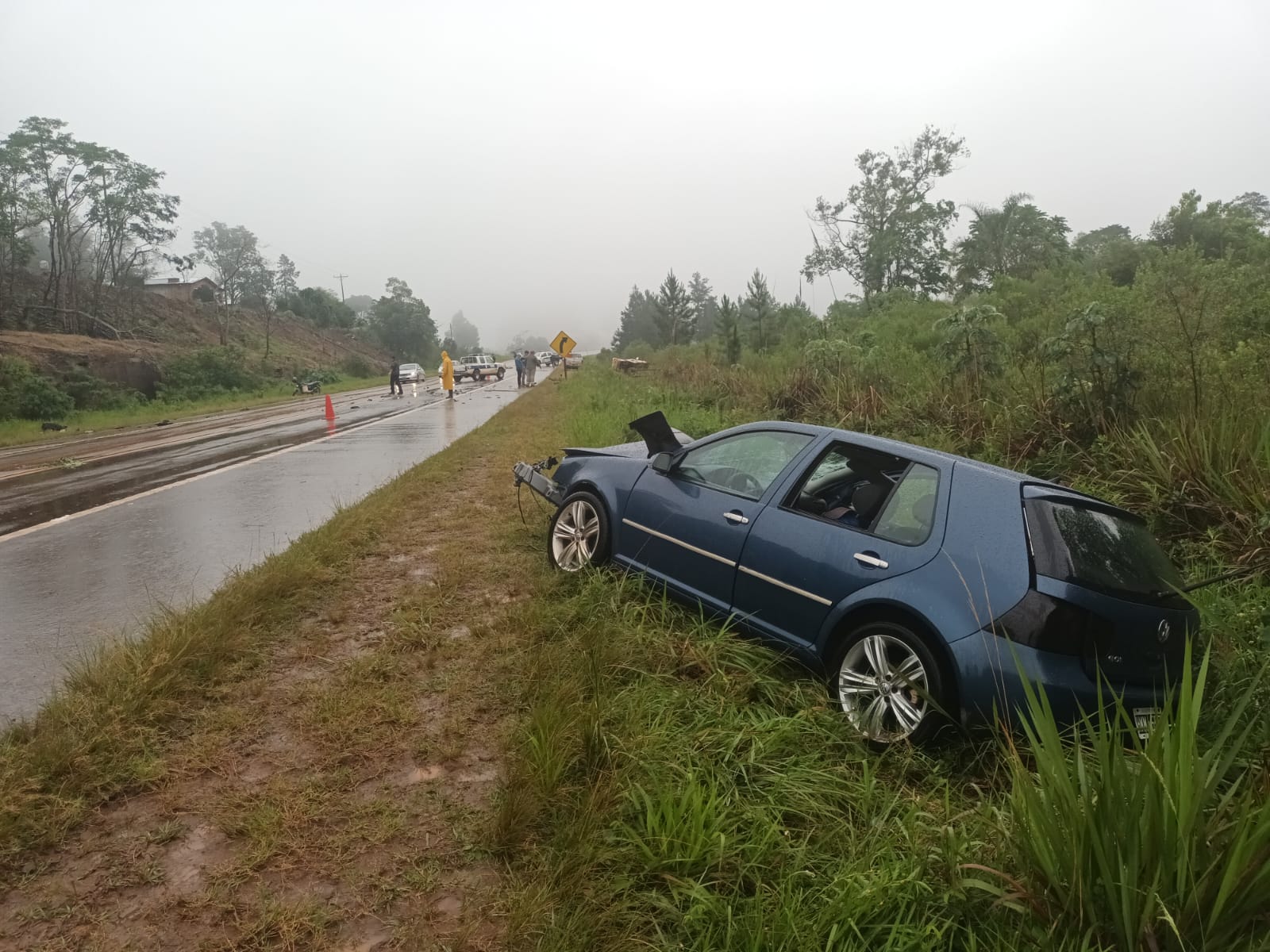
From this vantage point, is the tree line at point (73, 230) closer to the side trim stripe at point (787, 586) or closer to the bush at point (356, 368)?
the bush at point (356, 368)

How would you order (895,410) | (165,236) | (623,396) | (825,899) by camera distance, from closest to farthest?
(825,899) → (895,410) → (623,396) → (165,236)

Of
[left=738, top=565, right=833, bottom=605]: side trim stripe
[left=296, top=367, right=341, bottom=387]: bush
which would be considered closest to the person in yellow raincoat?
[left=296, top=367, right=341, bottom=387]: bush

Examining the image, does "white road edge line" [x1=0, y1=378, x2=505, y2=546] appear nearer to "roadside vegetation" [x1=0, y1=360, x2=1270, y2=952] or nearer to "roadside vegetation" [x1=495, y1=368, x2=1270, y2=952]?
"roadside vegetation" [x1=0, y1=360, x2=1270, y2=952]

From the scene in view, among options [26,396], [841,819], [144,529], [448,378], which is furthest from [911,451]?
[26,396]

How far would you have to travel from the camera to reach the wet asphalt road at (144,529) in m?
4.60

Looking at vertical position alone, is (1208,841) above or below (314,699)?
above

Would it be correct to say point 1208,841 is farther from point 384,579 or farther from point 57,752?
point 384,579

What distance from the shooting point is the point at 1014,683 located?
289 cm

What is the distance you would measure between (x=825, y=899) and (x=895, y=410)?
8548mm

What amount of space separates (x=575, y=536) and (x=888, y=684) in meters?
2.72

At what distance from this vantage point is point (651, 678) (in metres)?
3.79

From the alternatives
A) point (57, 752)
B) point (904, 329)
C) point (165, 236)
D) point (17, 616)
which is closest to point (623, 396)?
point (904, 329)

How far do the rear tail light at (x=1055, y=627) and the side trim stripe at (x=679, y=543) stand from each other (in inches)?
61.3

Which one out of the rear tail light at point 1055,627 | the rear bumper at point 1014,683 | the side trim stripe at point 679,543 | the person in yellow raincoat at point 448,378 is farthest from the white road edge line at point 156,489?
the person in yellow raincoat at point 448,378
